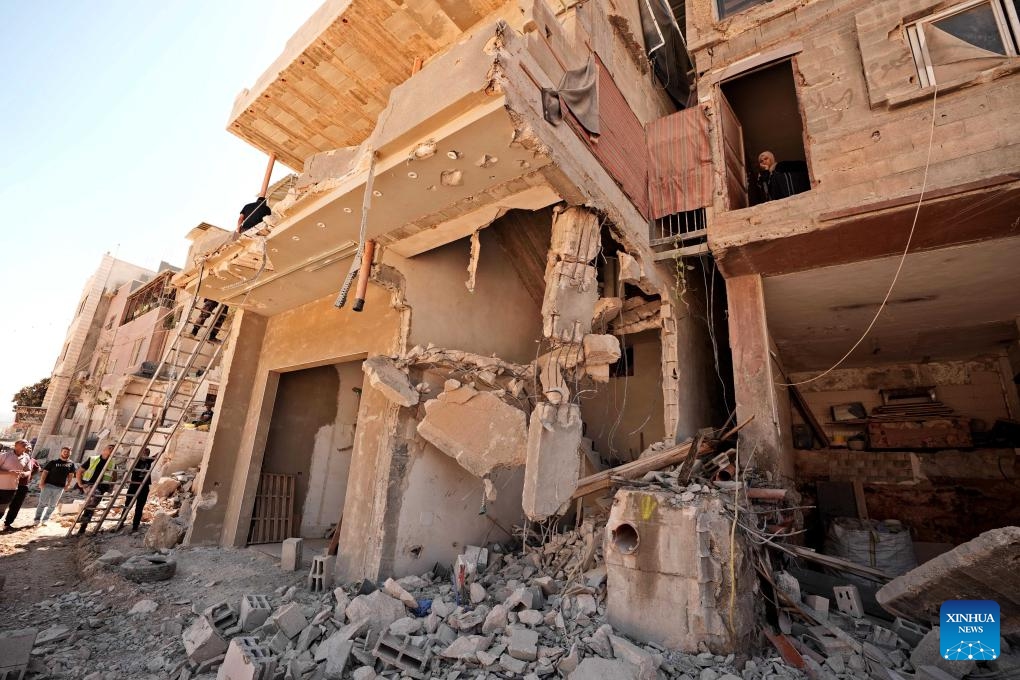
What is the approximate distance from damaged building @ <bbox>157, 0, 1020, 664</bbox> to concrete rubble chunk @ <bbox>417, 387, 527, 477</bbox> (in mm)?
37

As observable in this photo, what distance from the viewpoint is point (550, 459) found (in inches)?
182

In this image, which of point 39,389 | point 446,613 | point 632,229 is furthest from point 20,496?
point 39,389

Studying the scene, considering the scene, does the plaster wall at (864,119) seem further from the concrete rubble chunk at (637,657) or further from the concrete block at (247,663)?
the concrete block at (247,663)

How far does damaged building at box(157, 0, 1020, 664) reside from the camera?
4605 mm

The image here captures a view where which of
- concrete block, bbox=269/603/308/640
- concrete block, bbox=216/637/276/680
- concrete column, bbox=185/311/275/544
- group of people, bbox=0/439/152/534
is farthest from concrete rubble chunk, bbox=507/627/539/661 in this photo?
group of people, bbox=0/439/152/534

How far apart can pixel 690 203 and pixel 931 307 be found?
4.20 meters

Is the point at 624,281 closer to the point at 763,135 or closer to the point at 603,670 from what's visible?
the point at 603,670

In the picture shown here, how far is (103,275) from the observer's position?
82.2 feet

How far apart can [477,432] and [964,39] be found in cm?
Answer: 764

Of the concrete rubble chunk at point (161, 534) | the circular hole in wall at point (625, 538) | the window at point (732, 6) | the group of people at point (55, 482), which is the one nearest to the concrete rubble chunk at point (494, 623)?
the circular hole in wall at point (625, 538)

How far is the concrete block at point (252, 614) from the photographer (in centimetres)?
448

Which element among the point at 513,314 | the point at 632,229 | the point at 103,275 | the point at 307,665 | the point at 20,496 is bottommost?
the point at 307,665

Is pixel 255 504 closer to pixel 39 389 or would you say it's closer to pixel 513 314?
pixel 513 314

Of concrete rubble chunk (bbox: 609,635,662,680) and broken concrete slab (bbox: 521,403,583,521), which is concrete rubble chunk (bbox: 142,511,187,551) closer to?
broken concrete slab (bbox: 521,403,583,521)
